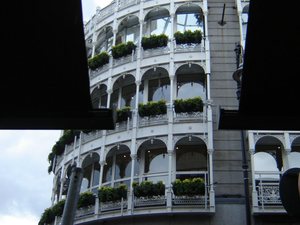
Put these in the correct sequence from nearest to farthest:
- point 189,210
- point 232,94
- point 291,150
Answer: point 189,210, point 291,150, point 232,94

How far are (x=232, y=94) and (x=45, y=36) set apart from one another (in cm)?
2139

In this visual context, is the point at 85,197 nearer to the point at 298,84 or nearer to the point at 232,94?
the point at 232,94

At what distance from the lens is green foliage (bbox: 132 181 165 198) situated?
21891 millimetres

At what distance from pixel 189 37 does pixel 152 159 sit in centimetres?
727

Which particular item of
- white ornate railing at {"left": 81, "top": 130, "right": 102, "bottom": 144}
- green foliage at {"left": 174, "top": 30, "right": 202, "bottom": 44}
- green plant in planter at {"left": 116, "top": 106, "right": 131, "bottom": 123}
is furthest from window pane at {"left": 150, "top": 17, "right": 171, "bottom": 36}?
white ornate railing at {"left": 81, "top": 130, "right": 102, "bottom": 144}

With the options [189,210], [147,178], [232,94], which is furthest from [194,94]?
[189,210]

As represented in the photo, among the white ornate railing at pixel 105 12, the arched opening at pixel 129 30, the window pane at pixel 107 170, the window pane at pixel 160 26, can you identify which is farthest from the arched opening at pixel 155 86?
the white ornate railing at pixel 105 12

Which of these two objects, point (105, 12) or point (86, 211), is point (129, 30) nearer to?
point (105, 12)

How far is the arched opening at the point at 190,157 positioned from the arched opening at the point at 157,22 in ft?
24.5

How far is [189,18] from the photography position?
27.9 metres

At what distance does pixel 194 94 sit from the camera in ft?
84.1

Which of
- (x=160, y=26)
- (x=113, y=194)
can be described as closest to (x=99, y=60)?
(x=160, y=26)

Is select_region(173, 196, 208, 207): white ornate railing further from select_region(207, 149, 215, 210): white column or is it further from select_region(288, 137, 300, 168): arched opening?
select_region(288, 137, 300, 168): arched opening

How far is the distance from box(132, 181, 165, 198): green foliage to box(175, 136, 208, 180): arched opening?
1363 millimetres
